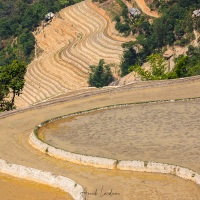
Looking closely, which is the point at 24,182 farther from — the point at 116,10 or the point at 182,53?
the point at 116,10

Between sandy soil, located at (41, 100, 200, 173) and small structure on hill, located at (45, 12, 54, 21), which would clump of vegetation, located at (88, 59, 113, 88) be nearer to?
small structure on hill, located at (45, 12, 54, 21)

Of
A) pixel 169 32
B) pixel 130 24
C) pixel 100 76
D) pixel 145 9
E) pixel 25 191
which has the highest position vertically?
pixel 145 9

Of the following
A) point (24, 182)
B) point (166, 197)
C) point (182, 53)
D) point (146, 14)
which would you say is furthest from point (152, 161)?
point (146, 14)

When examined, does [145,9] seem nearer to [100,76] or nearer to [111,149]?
[100,76]

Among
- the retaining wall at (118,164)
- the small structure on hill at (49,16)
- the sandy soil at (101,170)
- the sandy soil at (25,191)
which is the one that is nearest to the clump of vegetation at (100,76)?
the small structure on hill at (49,16)

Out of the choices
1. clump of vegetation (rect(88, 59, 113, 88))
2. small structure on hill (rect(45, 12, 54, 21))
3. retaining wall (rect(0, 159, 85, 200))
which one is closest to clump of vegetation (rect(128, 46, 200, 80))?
clump of vegetation (rect(88, 59, 113, 88))

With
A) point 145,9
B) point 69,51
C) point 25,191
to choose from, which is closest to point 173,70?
point 25,191
